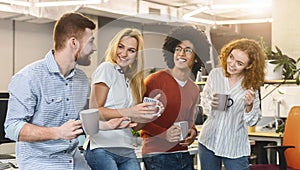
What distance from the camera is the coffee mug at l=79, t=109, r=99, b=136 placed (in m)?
1.73

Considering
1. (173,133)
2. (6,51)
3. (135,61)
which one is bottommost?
(173,133)

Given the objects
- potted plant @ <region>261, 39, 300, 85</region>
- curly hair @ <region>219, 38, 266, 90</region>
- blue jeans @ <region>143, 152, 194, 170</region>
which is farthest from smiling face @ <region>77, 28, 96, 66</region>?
potted plant @ <region>261, 39, 300, 85</region>

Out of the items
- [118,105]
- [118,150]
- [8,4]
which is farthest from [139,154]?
[8,4]

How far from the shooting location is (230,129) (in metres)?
2.39

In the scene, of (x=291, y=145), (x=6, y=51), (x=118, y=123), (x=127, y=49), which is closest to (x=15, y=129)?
(x=118, y=123)

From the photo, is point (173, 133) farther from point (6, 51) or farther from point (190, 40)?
point (6, 51)

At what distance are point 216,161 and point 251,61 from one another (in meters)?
0.59

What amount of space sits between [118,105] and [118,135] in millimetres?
161

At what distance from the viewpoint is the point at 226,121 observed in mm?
2371

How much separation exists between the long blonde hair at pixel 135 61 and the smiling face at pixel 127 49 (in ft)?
0.04

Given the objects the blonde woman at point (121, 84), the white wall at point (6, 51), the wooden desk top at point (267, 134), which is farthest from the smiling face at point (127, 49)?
the white wall at point (6, 51)

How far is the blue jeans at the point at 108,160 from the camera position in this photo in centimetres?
196

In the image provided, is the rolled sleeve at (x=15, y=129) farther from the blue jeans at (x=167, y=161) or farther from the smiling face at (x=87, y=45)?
the blue jeans at (x=167, y=161)

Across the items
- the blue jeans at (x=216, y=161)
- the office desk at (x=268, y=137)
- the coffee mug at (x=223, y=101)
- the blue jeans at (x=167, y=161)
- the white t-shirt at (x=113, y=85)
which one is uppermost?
the white t-shirt at (x=113, y=85)
